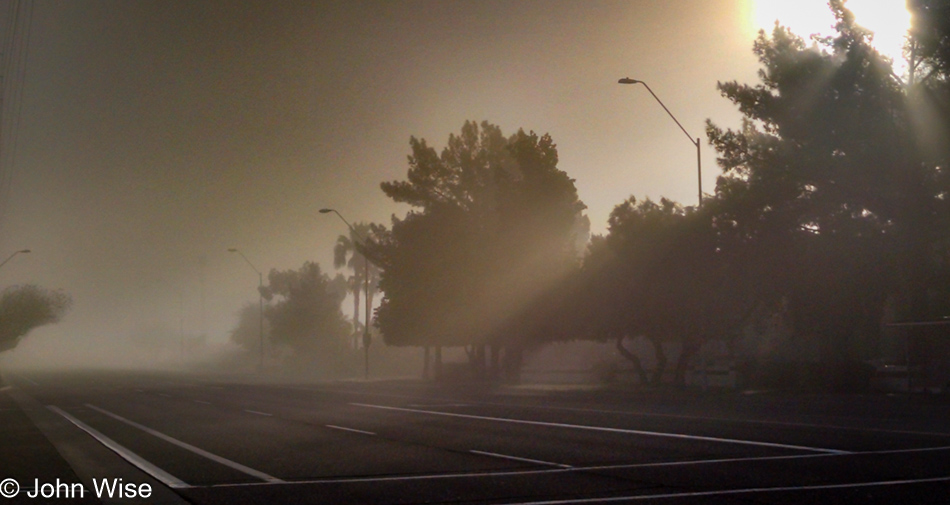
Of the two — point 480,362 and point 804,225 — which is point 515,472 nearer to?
point 804,225

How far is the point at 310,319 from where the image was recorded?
107 m

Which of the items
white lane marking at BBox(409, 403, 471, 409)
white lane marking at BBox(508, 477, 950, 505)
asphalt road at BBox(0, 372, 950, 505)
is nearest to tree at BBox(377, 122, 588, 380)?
white lane marking at BBox(409, 403, 471, 409)

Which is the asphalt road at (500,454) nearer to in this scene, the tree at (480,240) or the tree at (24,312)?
the tree at (480,240)

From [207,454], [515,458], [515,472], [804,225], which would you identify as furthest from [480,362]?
[515,472]

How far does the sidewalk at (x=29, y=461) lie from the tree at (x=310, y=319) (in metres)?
83.2

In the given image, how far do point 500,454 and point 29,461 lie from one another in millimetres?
7292

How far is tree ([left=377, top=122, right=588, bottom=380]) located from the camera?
56156 millimetres

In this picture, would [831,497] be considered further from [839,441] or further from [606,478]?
[839,441]

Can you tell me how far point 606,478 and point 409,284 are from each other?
46.9m

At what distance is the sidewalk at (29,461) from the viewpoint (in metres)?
12.0

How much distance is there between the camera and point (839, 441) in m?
16.9

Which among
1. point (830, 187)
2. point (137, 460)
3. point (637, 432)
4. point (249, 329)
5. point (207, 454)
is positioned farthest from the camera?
point (249, 329)

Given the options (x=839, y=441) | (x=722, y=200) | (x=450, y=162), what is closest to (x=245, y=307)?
(x=450, y=162)

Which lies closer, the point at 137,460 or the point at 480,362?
the point at 137,460
